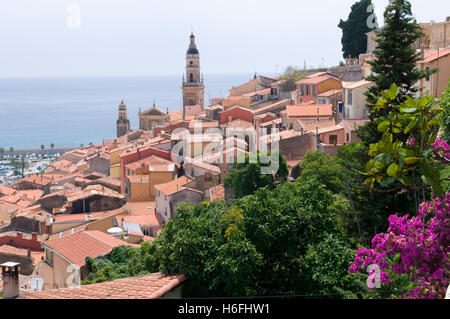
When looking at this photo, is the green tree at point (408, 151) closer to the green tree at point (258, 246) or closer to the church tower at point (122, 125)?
the green tree at point (258, 246)

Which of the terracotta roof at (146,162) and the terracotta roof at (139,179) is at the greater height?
the terracotta roof at (146,162)

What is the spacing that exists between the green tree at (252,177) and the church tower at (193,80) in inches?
2187

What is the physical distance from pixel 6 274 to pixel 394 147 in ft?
28.2

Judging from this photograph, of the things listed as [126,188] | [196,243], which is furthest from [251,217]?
[126,188]

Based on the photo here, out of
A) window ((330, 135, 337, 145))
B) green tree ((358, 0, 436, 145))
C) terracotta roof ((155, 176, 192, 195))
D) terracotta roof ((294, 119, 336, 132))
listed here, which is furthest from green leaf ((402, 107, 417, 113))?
terracotta roof ((294, 119, 336, 132))

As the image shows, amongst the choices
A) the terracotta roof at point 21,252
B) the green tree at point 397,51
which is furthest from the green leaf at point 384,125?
the terracotta roof at point 21,252

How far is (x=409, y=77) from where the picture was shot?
1730 cm

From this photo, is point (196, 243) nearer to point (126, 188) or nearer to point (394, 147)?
point (394, 147)

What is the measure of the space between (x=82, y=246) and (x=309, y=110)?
1988 cm

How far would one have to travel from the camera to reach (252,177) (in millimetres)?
25109

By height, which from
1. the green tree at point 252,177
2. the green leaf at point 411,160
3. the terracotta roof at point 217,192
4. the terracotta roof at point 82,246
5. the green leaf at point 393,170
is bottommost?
the terracotta roof at point 82,246

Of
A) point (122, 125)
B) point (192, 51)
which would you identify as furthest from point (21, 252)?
point (122, 125)

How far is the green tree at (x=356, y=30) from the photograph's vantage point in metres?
49.9
